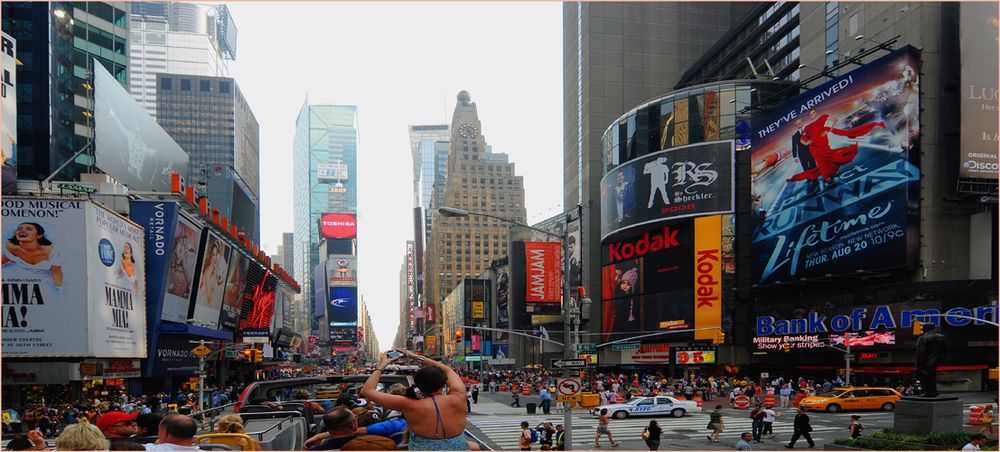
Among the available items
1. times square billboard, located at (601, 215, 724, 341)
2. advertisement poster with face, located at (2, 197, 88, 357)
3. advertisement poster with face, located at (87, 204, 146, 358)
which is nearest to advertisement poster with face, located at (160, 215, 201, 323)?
advertisement poster with face, located at (87, 204, 146, 358)

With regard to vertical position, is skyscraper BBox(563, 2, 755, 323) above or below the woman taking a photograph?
above

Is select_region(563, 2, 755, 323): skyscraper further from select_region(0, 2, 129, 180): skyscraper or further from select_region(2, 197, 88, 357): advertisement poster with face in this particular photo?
select_region(2, 197, 88, 357): advertisement poster with face

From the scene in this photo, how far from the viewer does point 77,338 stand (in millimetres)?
36312

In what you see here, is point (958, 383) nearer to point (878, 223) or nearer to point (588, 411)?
point (878, 223)

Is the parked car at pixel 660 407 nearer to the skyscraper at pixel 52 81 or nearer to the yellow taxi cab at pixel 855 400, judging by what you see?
the yellow taxi cab at pixel 855 400

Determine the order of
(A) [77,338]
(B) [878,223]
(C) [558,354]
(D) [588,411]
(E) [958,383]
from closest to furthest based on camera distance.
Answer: (A) [77,338], (D) [588,411], (E) [958,383], (B) [878,223], (C) [558,354]

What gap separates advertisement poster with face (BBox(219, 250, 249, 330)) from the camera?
6469cm

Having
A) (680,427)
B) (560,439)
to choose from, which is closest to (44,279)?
(560,439)

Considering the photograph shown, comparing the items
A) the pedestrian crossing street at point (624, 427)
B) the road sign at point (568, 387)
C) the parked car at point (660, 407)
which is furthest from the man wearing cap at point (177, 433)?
the parked car at point (660, 407)

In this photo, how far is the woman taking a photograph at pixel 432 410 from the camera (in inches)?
217

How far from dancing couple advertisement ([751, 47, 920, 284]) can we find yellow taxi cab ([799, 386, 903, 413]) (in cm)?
1604

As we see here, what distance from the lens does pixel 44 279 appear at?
35812 millimetres

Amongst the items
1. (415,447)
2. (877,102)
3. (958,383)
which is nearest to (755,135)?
(877,102)

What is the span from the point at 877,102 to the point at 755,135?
1301cm
